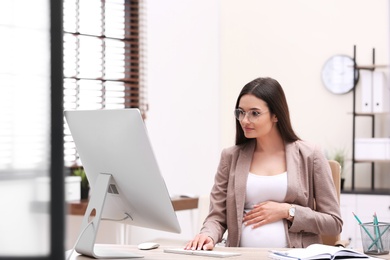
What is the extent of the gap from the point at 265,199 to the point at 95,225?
30.3 inches

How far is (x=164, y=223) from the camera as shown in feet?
6.89

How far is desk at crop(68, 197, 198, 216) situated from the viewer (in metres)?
4.52

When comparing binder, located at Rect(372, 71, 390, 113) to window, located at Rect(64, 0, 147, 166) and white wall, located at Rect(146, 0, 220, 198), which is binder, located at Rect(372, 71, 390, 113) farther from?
window, located at Rect(64, 0, 147, 166)

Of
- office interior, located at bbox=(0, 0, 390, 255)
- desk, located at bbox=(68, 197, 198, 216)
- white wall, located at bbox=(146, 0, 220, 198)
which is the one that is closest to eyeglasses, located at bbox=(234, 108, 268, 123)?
desk, located at bbox=(68, 197, 198, 216)

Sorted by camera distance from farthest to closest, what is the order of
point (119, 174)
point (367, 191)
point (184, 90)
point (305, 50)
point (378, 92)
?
point (184, 90), point (305, 50), point (378, 92), point (367, 191), point (119, 174)

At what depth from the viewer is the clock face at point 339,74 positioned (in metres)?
5.52

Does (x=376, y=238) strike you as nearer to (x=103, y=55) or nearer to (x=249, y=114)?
(x=249, y=114)

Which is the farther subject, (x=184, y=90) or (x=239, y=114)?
(x=184, y=90)

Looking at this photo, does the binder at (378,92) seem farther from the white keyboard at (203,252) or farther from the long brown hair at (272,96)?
the white keyboard at (203,252)

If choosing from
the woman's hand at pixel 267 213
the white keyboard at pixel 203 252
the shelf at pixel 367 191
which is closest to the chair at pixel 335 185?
the woman's hand at pixel 267 213

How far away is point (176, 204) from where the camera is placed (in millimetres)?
4918

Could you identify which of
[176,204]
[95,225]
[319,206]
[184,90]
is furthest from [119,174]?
[184,90]

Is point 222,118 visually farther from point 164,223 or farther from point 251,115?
point 164,223

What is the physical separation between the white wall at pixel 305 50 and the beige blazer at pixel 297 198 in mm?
2930
